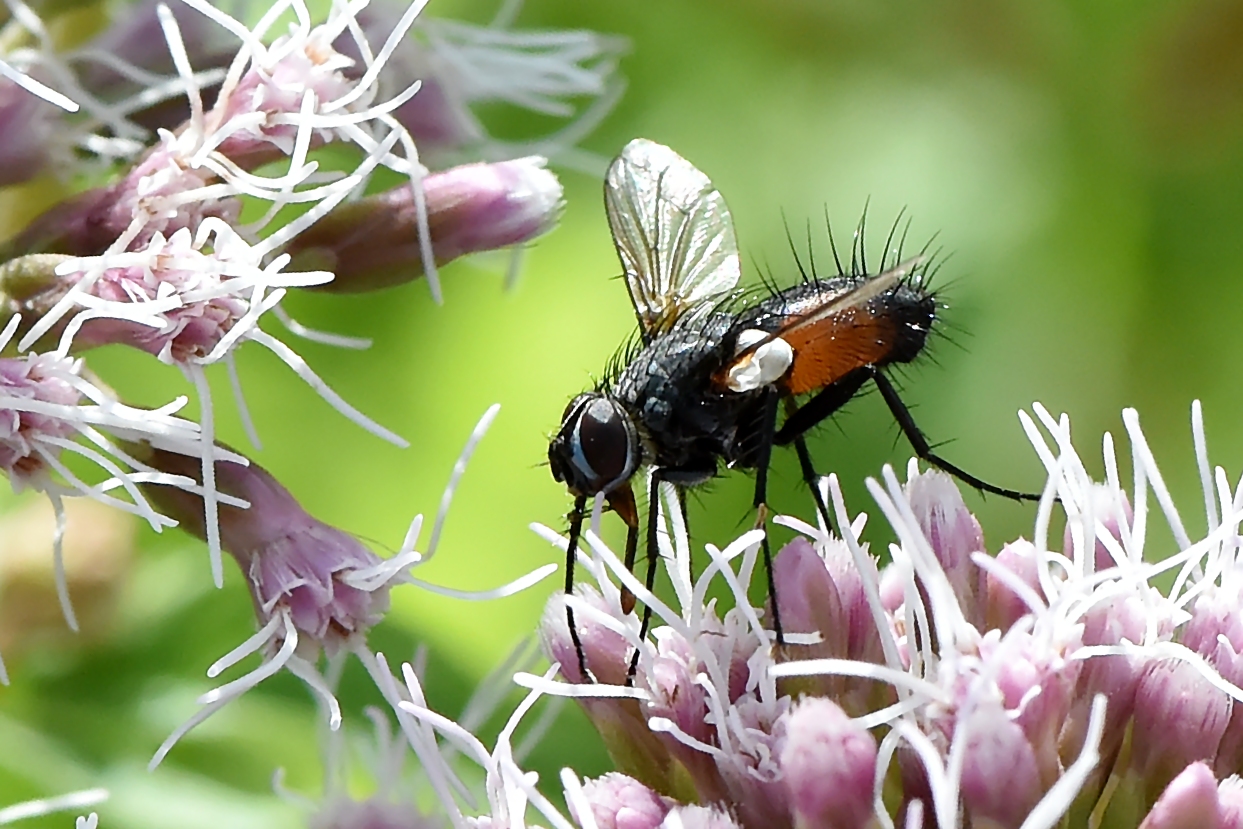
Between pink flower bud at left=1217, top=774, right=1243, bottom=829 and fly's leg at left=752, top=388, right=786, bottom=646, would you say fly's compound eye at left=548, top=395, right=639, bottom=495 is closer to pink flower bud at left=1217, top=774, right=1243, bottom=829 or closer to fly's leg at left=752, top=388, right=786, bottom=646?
fly's leg at left=752, top=388, right=786, bottom=646

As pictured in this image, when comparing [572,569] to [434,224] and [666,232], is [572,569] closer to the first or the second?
[434,224]

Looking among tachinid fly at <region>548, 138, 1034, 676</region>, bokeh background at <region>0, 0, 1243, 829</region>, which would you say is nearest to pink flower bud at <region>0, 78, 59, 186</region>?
tachinid fly at <region>548, 138, 1034, 676</region>

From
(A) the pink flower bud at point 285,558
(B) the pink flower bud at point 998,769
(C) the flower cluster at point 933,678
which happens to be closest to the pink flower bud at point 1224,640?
(C) the flower cluster at point 933,678

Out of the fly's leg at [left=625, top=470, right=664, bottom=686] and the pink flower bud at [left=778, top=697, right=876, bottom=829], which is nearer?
the pink flower bud at [left=778, top=697, right=876, bottom=829]

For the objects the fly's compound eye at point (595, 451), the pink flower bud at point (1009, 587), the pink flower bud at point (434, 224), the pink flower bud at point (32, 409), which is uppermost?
the pink flower bud at point (434, 224)

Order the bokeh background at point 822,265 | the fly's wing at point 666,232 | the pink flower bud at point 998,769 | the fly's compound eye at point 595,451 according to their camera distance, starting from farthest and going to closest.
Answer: the bokeh background at point 822,265
the fly's wing at point 666,232
the fly's compound eye at point 595,451
the pink flower bud at point 998,769

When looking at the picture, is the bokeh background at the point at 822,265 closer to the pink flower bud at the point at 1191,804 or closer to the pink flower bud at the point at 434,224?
the pink flower bud at the point at 434,224
